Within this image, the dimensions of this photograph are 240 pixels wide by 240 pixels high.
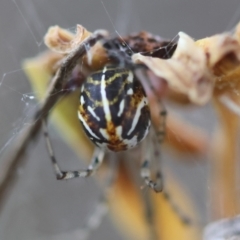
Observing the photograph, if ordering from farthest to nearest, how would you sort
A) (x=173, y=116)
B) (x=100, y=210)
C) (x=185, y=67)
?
1. (x=100, y=210)
2. (x=173, y=116)
3. (x=185, y=67)

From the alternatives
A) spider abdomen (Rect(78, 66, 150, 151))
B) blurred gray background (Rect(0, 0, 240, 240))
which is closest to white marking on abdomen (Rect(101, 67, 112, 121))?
spider abdomen (Rect(78, 66, 150, 151))

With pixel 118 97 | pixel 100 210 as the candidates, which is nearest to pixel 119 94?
pixel 118 97

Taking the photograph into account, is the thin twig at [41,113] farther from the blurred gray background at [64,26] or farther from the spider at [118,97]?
the blurred gray background at [64,26]

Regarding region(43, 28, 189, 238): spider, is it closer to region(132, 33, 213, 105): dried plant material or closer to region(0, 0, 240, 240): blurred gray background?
region(132, 33, 213, 105): dried plant material

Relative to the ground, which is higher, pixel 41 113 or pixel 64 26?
pixel 64 26

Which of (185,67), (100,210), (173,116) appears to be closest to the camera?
(185,67)

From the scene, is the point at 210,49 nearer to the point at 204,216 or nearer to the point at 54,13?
the point at 204,216

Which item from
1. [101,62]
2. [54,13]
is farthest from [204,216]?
[54,13]

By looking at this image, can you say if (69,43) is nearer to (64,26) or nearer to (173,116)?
(173,116)
